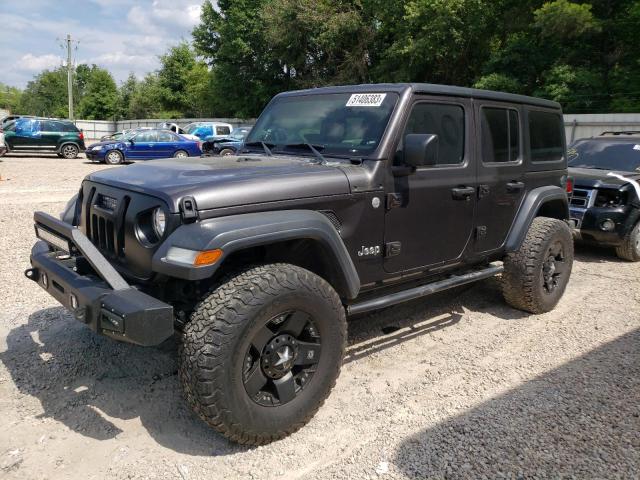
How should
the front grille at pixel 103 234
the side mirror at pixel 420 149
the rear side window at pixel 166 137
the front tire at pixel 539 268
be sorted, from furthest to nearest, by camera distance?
the rear side window at pixel 166 137 < the front tire at pixel 539 268 < the side mirror at pixel 420 149 < the front grille at pixel 103 234

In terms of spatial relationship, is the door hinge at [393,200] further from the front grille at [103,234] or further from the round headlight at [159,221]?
the front grille at [103,234]

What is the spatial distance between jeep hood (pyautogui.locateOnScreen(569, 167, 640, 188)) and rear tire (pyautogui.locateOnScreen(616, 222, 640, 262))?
2.18 ft

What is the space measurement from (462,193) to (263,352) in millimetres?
2070

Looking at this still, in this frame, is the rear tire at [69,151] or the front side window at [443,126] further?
the rear tire at [69,151]

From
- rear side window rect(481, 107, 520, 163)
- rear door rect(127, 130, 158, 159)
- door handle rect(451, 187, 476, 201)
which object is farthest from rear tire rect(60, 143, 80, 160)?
door handle rect(451, 187, 476, 201)

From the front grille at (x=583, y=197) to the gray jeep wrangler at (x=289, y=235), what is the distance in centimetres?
322

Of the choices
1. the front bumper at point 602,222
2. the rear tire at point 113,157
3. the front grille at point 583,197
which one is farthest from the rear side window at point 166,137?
the front bumper at point 602,222

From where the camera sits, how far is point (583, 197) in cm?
752

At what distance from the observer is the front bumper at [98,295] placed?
103 inches

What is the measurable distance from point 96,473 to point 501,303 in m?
4.17

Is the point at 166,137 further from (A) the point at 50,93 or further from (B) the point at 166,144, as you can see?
(A) the point at 50,93

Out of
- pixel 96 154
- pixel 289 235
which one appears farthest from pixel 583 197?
pixel 96 154

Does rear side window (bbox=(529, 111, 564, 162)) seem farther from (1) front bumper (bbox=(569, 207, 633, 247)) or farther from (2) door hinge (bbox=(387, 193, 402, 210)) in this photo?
(1) front bumper (bbox=(569, 207, 633, 247))

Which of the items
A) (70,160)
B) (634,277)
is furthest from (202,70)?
(634,277)
